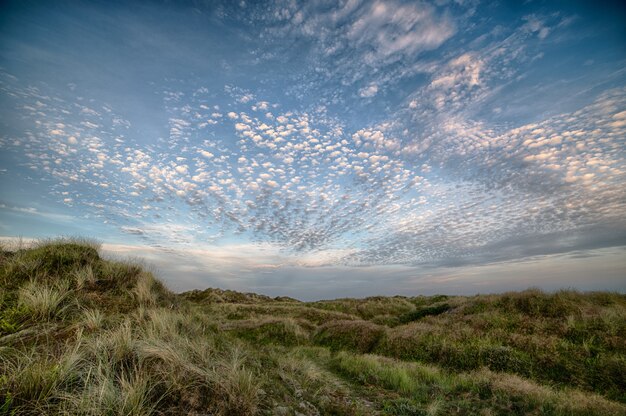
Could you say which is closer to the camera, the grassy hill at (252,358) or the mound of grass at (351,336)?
the grassy hill at (252,358)

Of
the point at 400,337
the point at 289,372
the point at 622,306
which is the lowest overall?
the point at 400,337

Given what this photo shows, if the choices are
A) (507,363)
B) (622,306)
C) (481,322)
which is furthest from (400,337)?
(622,306)

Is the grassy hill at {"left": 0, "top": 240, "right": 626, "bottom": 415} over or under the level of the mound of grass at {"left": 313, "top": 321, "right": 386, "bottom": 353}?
over

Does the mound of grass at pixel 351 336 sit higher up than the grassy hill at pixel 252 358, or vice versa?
the grassy hill at pixel 252 358

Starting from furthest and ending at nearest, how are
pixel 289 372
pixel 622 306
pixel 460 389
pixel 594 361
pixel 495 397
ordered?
pixel 622 306
pixel 594 361
pixel 460 389
pixel 289 372
pixel 495 397

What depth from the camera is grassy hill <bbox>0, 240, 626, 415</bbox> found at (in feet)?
12.0

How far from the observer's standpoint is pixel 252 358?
7469 mm

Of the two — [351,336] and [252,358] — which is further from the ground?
[252,358]

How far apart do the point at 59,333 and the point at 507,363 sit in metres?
13.0

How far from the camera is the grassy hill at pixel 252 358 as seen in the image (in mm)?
3668

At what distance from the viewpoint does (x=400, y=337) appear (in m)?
14.8

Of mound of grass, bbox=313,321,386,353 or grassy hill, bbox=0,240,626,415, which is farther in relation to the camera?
mound of grass, bbox=313,321,386,353

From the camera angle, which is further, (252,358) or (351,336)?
(351,336)

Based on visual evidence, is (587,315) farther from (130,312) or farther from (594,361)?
(130,312)
